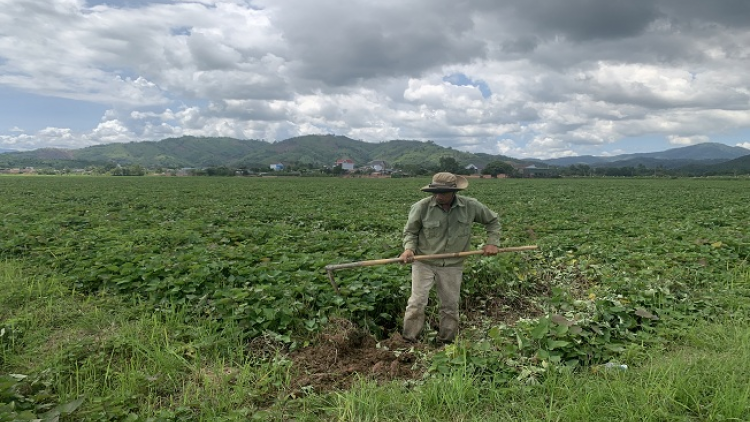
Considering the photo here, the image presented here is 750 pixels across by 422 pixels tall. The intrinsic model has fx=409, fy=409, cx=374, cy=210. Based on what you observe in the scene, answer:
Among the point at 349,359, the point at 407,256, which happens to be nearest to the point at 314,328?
the point at 349,359

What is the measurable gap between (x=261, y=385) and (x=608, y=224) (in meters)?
11.8

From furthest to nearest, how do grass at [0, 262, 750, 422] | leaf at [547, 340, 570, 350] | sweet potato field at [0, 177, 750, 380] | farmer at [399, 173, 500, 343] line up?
farmer at [399, 173, 500, 343] → sweet potato field at [0, 177, 750, 380] → leaf at [547, 340, 570, 350] → grass at [0, 262, 750, 422]

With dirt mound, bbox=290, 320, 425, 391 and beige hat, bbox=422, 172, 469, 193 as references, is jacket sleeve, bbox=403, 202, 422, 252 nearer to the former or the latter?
beige hat, bbox=422, 172, 469, 193

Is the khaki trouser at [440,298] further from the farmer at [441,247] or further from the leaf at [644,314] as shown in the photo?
the leaf at [644,314]

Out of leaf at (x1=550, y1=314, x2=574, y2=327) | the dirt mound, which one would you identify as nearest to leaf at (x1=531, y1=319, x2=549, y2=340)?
leaf at (x1=550, y1=314, x2=574, y2=327)

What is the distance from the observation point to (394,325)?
5504mm

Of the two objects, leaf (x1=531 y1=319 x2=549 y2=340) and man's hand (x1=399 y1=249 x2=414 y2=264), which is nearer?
leaf (x1=531 y1=319 x2=549 y2=340)

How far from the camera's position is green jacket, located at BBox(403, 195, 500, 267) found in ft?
16.4

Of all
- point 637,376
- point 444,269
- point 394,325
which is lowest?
point 394,325

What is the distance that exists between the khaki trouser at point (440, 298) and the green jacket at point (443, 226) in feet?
0.37

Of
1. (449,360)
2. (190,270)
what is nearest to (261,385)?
(449,360)

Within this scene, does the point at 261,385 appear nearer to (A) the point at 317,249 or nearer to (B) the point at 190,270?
(B) the point at 190,270

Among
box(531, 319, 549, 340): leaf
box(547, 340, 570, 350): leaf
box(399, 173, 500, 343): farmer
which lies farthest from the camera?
box(399, 173, 500, 343): farmer

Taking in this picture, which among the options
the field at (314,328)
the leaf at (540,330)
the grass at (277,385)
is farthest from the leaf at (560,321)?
the grass at (277,385)
